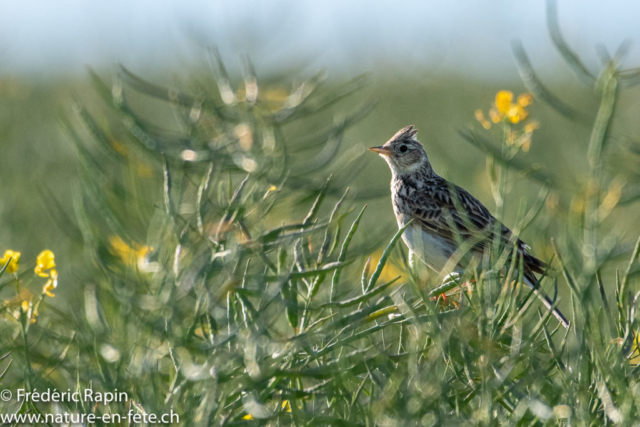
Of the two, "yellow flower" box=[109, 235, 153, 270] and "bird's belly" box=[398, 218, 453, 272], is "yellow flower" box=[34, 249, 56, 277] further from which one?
"bird's belly" box=[398, 218, 453, 272]

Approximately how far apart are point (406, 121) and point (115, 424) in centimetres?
1133

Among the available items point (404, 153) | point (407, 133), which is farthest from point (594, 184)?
point (404, 153)

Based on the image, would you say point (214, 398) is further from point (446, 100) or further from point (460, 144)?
point (446, 100)

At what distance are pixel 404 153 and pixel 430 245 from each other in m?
1.16

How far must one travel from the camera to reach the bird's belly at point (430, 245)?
6.11 metres

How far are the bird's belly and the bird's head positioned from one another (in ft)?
2.52

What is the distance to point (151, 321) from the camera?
202 centimetres

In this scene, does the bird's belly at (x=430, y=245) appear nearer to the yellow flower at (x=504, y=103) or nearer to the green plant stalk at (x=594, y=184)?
the yellow flower at (x=504, y=103)

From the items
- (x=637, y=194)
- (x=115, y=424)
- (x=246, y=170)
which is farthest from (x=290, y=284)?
(x=637, y=194)

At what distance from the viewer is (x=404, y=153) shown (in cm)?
719

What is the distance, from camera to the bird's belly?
6105 millimetres

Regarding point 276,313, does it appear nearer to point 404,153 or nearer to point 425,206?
point 425,206

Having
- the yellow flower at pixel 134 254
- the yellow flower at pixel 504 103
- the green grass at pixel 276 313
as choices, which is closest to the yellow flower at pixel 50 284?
the green grass at pixel 276 313

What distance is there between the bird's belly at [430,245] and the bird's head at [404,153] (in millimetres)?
768
